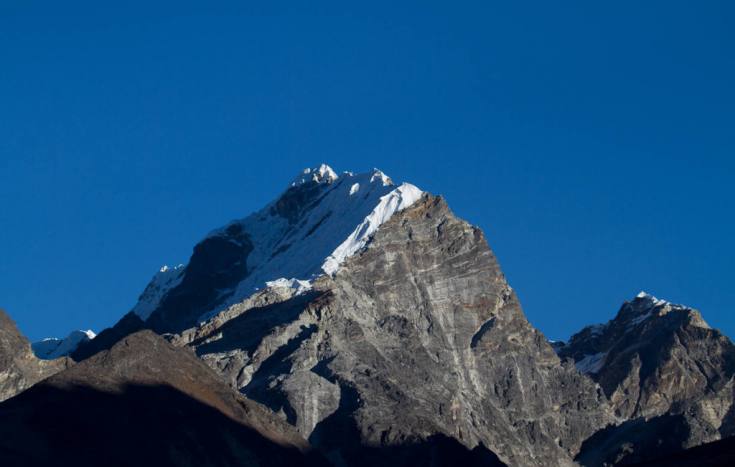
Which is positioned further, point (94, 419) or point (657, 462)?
point (94, 419)

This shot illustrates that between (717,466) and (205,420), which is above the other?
(205,420)

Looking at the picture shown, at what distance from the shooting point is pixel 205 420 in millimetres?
199625

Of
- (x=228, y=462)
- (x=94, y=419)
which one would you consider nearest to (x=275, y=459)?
(x=228, y=462)

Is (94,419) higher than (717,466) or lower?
higher

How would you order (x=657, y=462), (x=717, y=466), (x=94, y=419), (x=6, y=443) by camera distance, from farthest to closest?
(x=94, y=419) → (x=6, y=443) → (x=657, y=462) → (x=717, y=466)

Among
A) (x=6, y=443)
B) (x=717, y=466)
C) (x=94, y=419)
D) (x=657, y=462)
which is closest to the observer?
(x=717, y=466)

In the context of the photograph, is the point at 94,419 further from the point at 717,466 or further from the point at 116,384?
the point at 717,466

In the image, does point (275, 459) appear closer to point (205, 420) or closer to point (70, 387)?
point (205, 420)

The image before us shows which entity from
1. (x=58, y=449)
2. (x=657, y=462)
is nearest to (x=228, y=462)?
(x=58, y=449)

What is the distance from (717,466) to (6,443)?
6207 cm

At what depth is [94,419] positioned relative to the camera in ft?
619

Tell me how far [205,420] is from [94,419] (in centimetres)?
1439

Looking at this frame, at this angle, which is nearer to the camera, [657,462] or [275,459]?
[657,462]

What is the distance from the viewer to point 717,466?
150 m
